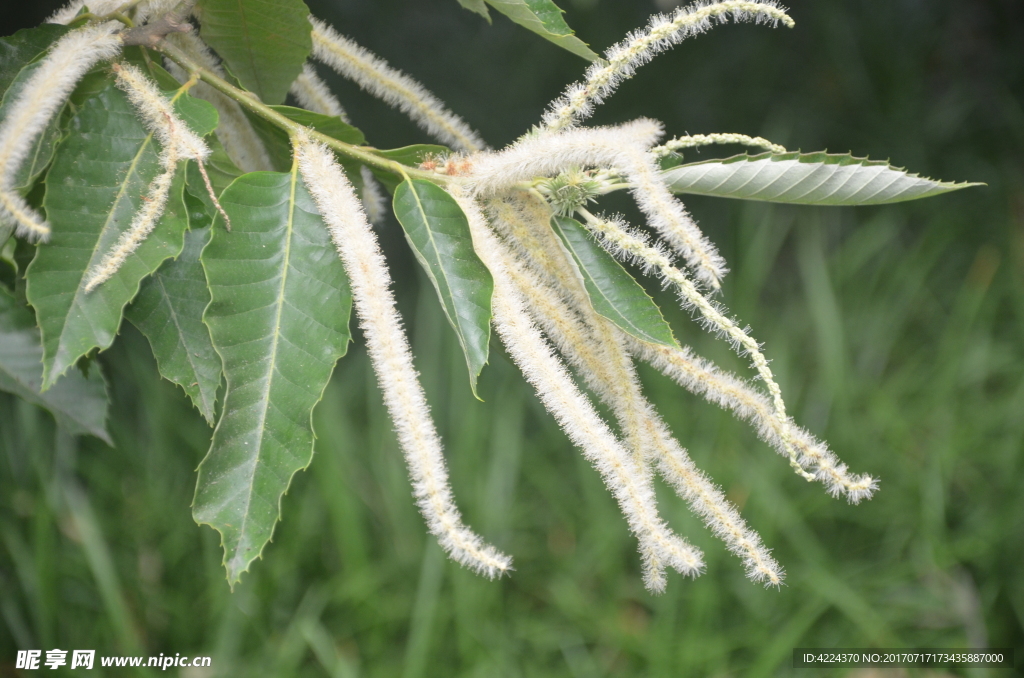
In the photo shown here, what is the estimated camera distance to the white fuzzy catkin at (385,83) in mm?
751

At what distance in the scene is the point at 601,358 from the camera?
0.63 m

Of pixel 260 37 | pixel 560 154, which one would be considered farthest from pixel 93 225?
pixel 560 154

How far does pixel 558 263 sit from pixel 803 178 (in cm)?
23

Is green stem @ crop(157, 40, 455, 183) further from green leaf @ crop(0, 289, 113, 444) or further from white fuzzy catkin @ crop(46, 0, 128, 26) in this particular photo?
green leaf @ crop(0, 289, 113, 444)

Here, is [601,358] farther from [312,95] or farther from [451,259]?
[312,95]

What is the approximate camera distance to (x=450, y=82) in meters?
2.52

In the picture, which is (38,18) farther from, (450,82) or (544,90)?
(544,90)

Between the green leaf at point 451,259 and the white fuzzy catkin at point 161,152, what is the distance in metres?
0.18

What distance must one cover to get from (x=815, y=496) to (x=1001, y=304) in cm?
115

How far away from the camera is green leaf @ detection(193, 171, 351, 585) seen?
55 centimetres

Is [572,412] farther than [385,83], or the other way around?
[385,83]

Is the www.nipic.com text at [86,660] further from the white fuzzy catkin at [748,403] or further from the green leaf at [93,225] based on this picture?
the white fuzzy catkin at [748,403]

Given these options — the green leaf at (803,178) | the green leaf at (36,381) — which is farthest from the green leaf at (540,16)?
the green leaf at (36,381)

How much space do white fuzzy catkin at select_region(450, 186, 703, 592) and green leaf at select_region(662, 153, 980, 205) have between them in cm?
17
